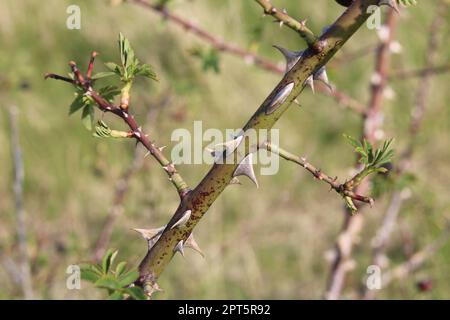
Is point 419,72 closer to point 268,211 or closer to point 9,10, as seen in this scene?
point 268,211

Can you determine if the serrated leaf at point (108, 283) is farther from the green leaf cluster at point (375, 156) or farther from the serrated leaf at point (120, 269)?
the green leaf cluster at point (375, 156)

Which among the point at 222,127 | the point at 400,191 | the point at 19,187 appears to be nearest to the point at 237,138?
the point at 19,187

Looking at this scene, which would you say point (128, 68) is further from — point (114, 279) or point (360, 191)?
point (360, 191)

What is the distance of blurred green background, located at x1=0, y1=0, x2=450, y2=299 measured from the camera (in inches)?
134

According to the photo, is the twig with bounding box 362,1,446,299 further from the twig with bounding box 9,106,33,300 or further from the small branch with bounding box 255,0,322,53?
the small branch with bounding box 255,0,322,53

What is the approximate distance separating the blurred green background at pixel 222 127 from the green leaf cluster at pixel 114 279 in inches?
88.4

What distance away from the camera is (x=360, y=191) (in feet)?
5.91

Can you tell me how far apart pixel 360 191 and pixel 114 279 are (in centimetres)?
116

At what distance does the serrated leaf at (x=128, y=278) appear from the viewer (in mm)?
743

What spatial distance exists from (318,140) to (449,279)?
5.19ft

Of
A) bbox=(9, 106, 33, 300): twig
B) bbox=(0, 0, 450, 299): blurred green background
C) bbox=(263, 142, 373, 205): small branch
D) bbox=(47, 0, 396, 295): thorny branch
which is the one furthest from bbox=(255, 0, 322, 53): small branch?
bbox=(0, 0, 450, 299): blurred green background

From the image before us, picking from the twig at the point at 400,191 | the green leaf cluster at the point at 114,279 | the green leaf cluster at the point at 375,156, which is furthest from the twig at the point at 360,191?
the green leaf cluster at the point at 114,279

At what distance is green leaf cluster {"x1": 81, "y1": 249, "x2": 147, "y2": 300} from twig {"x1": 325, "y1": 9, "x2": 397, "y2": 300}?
3.34ft
